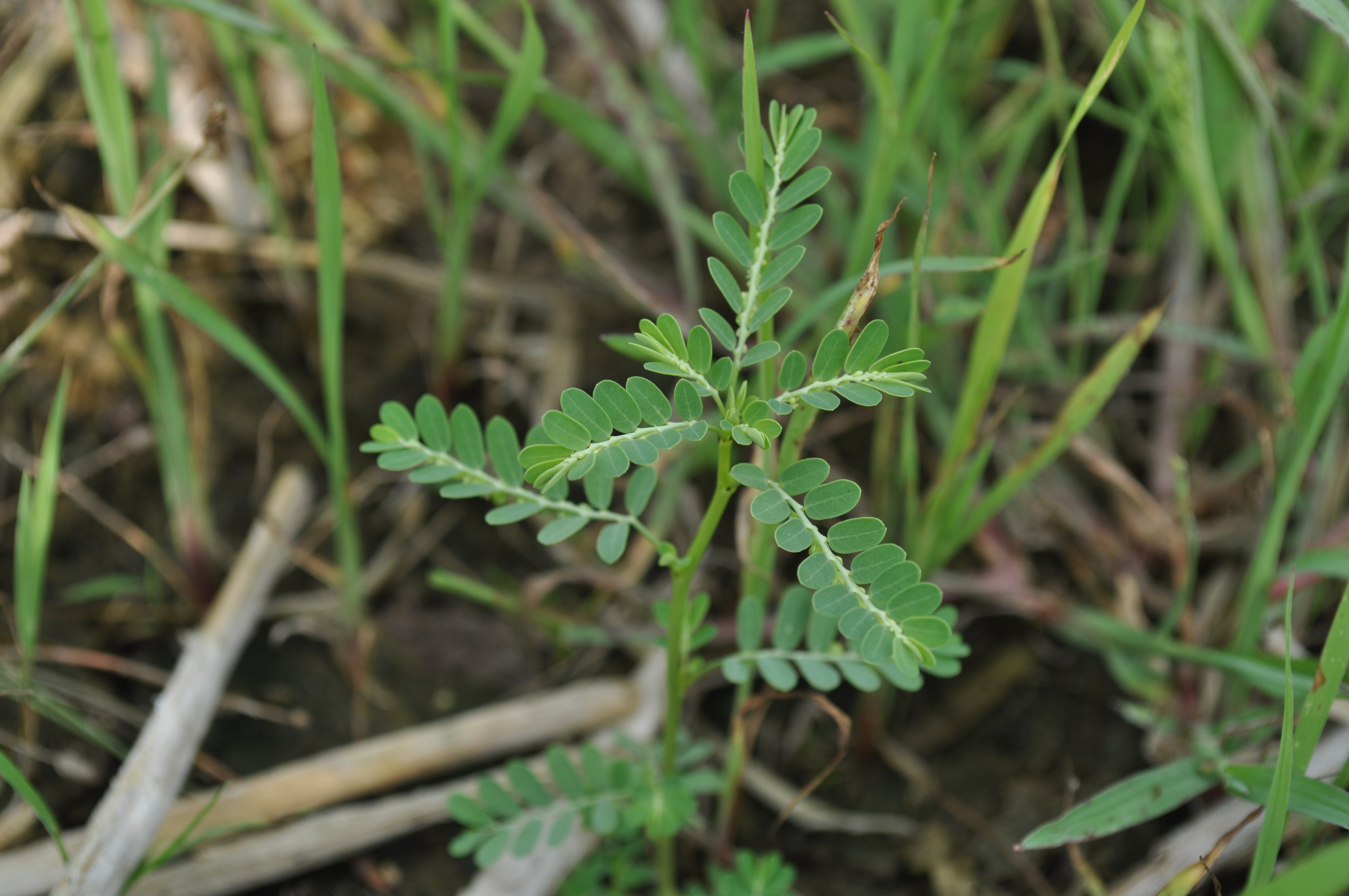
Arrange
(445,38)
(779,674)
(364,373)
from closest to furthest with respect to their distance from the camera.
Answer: (779,674)
(445,38)
(364,373)

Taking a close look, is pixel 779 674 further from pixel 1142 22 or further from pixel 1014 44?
pixel 1014 44

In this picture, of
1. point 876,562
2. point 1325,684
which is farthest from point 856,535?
point 1325,684

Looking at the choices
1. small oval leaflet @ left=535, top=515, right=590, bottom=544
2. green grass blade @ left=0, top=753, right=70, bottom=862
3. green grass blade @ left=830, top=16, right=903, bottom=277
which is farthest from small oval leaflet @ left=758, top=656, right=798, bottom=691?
green grass blade @ left=0, top=753, right=70, bottom=862

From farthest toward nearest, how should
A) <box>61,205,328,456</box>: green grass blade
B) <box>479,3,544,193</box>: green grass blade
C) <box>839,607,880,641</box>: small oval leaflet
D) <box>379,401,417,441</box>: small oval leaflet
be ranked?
<box>479,3,544,193</box>: green grass blade < <box>61,205,328,456</box>: green grass blade < <box>379,401,417,441</box>: small oval leaflet < <box>839,607,880,641</box>: small oval leaflet

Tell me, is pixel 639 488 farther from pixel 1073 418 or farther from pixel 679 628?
pixel 1073 418

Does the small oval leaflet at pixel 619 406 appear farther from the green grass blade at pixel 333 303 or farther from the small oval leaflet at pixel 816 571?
the green grass blade at pixel 333 303

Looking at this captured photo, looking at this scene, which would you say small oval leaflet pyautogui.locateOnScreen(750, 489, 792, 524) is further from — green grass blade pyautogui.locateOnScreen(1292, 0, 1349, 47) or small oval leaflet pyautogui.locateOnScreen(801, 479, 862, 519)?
green grass blade pyautogui.locateOnScreen(1292, 0, 1349, 47)

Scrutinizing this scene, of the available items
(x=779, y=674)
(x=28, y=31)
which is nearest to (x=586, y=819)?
(x=779, y=674)
